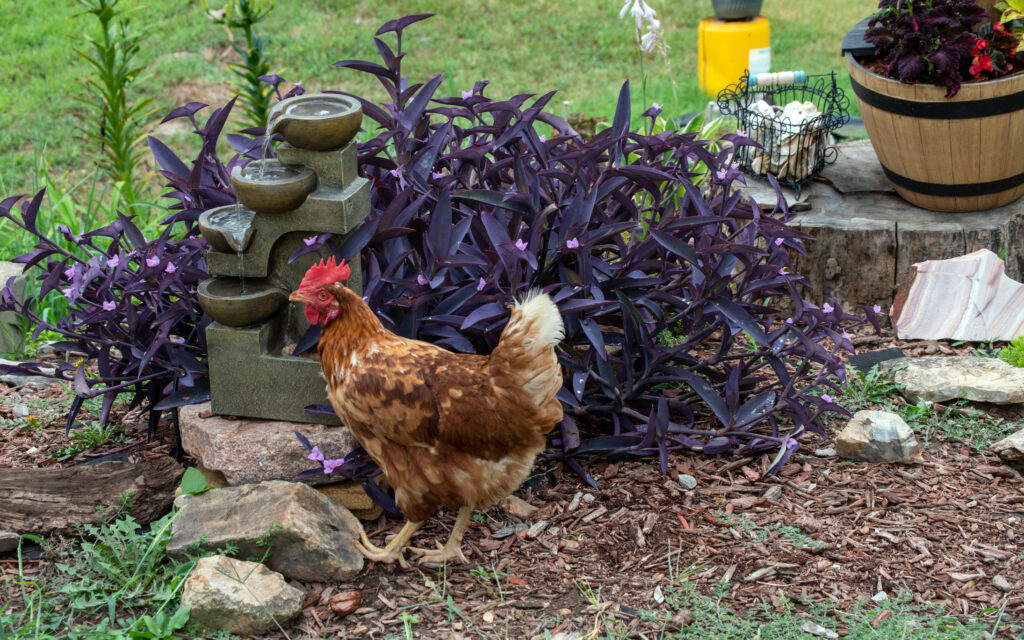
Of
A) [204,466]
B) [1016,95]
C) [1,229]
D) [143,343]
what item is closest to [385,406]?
[204,466]

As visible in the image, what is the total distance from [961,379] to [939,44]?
1718mm

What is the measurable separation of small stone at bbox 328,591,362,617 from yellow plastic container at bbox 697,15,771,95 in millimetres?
6770

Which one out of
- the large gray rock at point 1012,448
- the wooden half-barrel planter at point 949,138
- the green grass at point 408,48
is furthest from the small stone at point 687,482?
the green grass at point 408,48

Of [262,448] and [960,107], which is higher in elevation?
[960,107]

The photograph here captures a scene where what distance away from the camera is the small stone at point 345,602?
9.75 ft

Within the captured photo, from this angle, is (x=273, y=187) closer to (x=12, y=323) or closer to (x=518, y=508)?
(x=518, y=508)

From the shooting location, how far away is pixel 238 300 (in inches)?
127

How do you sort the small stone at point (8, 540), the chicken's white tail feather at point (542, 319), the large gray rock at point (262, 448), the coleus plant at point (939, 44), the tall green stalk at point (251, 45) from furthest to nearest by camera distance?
the tall green stalk at point (251, 45), the coleus plant at point (939, 44), the large gray rock at point (262, 448), the small stone at point (8, 540), the chicken's white tail feather at point (542, 319)


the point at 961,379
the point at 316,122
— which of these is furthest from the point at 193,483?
the point at 961,379

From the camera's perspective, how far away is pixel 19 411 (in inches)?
166

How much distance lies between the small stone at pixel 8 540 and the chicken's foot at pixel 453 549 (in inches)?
53.5

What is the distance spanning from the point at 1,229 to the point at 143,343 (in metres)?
2.95

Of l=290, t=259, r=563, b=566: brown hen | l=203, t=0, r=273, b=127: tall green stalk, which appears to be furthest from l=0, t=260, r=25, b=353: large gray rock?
l=290, t=259, r=563, b=566: brown hen

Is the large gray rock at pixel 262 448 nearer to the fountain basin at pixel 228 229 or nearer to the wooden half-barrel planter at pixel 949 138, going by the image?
the fountain basin at pixel 228 229
